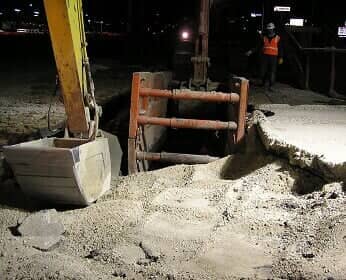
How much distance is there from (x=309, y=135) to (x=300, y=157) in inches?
42.6

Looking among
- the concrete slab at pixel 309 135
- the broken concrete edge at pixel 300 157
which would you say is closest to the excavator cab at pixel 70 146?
the broken concrete edge at pixel 300 157

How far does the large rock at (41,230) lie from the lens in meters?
4.28

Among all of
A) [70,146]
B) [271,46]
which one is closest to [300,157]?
[70,146]

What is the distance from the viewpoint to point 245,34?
1894 centimetres

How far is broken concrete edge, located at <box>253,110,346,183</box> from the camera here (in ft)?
15.1

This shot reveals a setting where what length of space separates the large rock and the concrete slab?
2.56 m

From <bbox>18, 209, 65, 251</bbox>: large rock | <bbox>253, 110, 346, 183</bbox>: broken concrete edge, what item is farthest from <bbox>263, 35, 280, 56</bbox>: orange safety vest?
<bbox>18, 209, 65, 251</bbox>: large rock

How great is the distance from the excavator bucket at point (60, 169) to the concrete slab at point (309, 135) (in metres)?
2.10

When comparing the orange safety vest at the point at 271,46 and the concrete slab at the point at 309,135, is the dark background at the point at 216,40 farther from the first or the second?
the concrete slab at the point at 309,135

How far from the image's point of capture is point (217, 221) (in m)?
4.57

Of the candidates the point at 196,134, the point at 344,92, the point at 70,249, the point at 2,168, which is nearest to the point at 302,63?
the point at 344,92

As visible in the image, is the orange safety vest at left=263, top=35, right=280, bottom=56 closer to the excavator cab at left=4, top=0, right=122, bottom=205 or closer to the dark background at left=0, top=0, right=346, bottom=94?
the dark background at left=0, top=0, right=346, bottom=94

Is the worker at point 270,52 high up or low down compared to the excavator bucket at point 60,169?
up

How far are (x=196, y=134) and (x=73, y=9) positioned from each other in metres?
5.64
